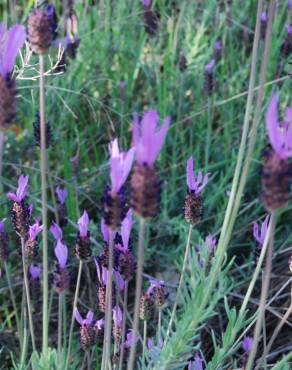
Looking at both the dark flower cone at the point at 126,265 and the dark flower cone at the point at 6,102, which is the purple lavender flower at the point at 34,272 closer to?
the dark flower cone at the point at 126,265

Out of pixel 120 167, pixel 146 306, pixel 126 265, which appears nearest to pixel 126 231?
pixel 126 265

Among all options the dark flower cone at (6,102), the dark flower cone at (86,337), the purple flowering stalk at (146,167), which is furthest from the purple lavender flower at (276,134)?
the dark flower cone at (86,337)

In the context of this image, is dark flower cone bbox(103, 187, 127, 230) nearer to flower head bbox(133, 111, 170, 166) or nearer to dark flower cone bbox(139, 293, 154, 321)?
flower head bbox(133, 111, 170, 166)

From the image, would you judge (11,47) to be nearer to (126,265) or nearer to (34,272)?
(126,265)

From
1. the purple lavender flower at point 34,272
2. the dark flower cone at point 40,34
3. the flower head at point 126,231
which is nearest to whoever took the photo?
the dark flower cone at point 40,34

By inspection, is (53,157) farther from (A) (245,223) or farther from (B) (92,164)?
(A) (245,223)

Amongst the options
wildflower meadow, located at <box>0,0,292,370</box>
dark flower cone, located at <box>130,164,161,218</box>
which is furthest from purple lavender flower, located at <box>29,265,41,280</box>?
dark flower cone, located at <box>130,164,161,218</box>

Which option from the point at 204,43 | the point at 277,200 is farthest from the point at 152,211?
the point at 204,43
